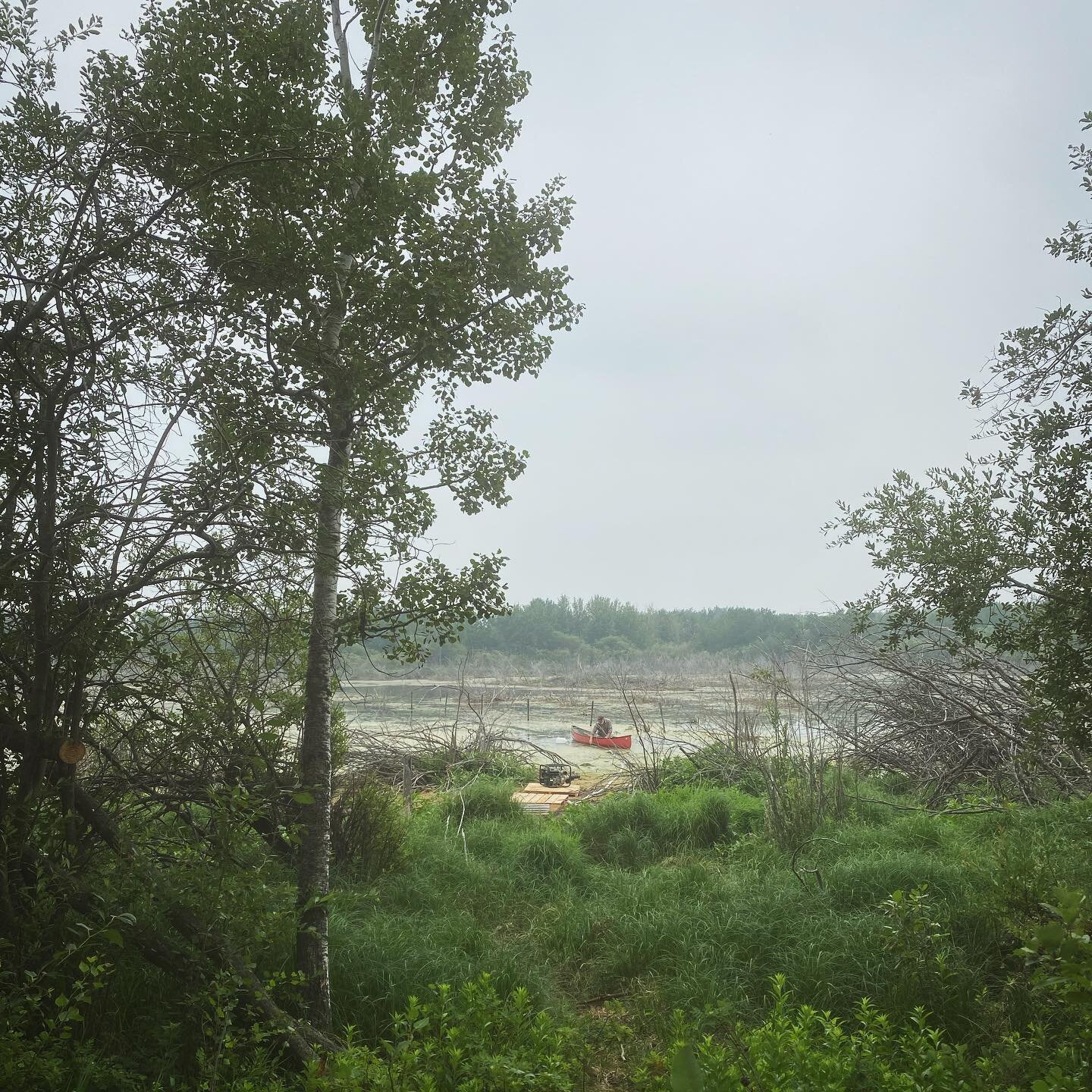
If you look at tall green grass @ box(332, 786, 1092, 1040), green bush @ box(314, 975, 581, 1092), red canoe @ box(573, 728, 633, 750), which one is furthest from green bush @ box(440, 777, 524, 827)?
red canoe @ box(573, 728, 633, 750)

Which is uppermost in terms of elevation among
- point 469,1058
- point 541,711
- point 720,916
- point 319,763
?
point 319,763

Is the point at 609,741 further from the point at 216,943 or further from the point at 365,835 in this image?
the point at 216,943

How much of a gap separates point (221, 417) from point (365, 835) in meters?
3.69

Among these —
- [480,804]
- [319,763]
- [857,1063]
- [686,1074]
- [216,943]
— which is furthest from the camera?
[480,804]

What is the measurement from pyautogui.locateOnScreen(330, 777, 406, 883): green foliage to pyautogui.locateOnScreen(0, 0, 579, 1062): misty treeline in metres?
1.69

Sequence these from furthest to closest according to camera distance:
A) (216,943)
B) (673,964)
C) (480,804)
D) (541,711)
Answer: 1. (541,711)
2. (480,804)
3. (673,964)
4. (216,943)

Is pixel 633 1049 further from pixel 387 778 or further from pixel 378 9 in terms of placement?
pixel 387 778

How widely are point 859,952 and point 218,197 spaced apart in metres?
4.80

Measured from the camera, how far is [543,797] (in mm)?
9281

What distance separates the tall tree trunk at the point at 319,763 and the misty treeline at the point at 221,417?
15 millimetres

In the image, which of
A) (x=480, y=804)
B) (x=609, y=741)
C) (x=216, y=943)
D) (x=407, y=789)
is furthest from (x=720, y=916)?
(x=609, y=741)

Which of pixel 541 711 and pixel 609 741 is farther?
pixel 541 711

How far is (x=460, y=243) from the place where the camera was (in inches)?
161

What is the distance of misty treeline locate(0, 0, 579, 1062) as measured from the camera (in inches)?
111
